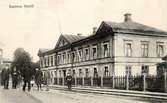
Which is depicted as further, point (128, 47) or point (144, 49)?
point (144, 49)

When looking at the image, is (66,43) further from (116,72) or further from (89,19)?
(89,19)

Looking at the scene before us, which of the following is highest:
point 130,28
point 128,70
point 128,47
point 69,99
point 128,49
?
point 130,28

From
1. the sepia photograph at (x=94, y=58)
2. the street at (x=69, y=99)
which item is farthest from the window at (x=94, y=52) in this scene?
the street at (x=69, y=99)

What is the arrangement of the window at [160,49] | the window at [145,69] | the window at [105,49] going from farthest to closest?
the window at [105,49], the window at [160,49], the window at [145,69]

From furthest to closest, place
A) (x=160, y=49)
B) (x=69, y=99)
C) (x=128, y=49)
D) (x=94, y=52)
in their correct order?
(x=94, y=52), (x=160, y=49), (x=128, y=49), (x=69, y=99)

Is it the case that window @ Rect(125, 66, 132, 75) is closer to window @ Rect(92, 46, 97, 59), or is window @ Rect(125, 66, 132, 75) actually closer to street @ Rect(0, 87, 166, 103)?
window @ Rect(92, 46, 97, 59)

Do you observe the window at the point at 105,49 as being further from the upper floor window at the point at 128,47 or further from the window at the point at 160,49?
the window at the point at 160,49

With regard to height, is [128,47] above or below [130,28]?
below

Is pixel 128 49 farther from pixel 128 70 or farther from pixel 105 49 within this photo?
pixel 105 49

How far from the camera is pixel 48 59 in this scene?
41531 mm

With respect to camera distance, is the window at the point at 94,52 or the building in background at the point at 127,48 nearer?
the building in background at the point at 127,48

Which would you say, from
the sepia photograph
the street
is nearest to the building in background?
the sepia photograph

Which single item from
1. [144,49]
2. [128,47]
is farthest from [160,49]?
[128,47]

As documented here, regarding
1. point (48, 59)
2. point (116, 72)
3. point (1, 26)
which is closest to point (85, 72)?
point (116, 72)
